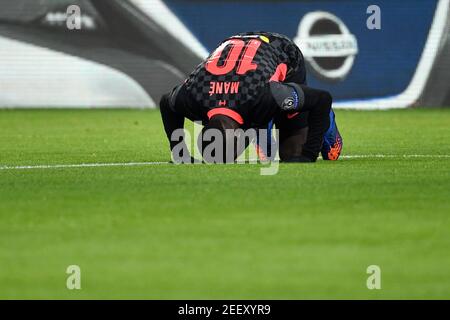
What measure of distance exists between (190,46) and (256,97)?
1459 centimetres

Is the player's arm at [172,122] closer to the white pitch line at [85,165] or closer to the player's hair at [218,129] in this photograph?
the white pitch line at [85,165]

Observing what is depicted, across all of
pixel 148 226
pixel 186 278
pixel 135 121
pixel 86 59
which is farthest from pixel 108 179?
pixel 86 59

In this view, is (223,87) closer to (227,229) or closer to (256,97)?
(256,97)

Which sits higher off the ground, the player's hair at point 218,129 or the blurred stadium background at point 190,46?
the blurred stadium background at point 190,46

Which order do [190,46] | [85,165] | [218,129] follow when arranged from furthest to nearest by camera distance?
[190,46] → [85,165] → [218,129]

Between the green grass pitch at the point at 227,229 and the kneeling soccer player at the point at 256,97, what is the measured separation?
435 millimetres

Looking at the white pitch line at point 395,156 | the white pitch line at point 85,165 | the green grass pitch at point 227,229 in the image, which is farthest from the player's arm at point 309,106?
the white pitch line at point 85,165

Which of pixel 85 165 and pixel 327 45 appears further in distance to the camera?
pixel 327 45

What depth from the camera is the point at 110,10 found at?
85.6 ft

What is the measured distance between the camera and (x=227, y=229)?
8375 mm

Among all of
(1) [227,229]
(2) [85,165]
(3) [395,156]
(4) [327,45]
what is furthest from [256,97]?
(4) [327,45]

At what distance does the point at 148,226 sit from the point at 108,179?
289 centimetres

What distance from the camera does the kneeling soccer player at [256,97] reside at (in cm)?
1181
